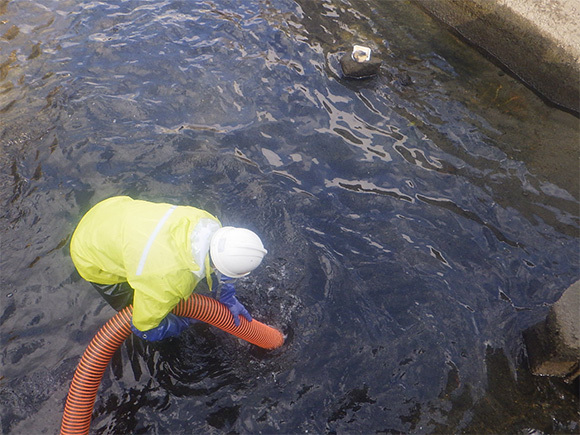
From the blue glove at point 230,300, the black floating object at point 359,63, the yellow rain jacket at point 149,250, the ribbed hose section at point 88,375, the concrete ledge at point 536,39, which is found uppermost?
the concrete ledge at point 536,39

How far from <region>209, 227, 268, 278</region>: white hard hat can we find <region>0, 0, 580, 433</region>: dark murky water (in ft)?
5.48

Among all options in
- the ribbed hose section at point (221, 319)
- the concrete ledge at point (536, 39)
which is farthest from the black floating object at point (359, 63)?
the ribbed hose section at point (221, 319)

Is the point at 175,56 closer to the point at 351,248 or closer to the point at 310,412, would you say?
the point at 351,248

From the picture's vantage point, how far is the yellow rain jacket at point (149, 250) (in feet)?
11.6

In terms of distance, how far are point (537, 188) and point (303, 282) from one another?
426cm

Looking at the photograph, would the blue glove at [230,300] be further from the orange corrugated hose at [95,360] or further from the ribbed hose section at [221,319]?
the orange corrugated hose at [95,360]

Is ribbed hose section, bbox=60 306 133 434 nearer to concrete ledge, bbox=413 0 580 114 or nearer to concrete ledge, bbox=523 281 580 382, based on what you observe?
concrete ledge, bbox=523 281 580 382

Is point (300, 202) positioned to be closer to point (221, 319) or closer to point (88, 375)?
point (221, 319)

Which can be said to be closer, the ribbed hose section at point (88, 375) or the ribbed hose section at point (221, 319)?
the ribbed hose section at point (88, 375)

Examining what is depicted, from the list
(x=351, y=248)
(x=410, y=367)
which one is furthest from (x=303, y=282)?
(x=410, y=367)

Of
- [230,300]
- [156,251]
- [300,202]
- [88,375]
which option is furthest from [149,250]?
[300,202]

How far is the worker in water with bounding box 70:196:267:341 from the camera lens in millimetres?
3531

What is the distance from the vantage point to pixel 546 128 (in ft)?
25.1

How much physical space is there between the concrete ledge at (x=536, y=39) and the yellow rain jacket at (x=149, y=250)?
7706 millimetres
